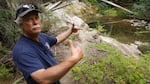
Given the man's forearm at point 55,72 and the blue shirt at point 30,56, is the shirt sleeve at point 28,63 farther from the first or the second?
the man's forearm at point 55,72

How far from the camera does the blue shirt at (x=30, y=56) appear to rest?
2.75 metres

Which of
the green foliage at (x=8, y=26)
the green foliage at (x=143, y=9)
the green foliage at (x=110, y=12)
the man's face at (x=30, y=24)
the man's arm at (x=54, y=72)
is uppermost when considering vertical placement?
the man's face at (x=30, y=24)

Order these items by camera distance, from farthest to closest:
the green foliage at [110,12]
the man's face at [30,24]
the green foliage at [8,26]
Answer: the green foliage at [110,12], the green foliage at [8,26], the man's face at [30,24]

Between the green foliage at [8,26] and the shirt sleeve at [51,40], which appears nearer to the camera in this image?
the shirt sleeve at [51,40]

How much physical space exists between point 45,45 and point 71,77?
2.69 meters

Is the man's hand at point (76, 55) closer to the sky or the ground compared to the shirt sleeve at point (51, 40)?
closer to the sky

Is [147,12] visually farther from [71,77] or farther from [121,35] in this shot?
[71,77]

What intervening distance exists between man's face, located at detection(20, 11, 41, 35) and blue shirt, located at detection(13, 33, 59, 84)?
0.24 ft

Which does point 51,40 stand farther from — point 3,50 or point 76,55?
point 3,50

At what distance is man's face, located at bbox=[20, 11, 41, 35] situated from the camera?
2948mm

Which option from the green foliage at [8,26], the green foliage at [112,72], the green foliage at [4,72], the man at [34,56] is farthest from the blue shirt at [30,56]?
the green foliage at [8,26]

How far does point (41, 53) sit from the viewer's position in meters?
2.98

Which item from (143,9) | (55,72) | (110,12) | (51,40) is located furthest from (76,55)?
(110,12)

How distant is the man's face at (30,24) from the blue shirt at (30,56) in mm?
75
